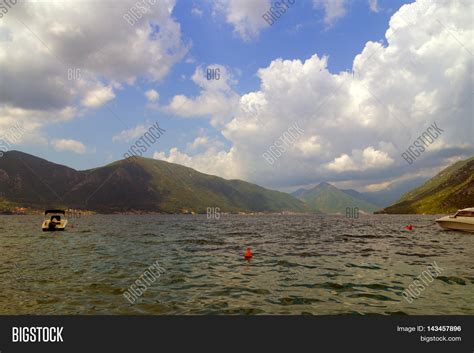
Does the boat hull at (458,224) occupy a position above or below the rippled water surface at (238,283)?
above

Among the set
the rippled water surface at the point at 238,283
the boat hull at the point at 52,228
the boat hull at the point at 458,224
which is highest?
the boat hull at the point at 458,224

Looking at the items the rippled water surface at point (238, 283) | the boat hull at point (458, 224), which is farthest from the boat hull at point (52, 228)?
the boat hull at point (458, 224)

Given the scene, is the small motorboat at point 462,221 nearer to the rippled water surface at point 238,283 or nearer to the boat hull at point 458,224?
the boat hull at point 458,224

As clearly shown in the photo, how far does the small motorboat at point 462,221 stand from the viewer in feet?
198

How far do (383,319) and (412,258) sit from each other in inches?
830

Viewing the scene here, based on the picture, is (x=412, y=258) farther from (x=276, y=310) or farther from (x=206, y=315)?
(x=206, y=315)

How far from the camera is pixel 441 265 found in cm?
2739

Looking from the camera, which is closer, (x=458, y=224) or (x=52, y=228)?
(x=458, y=224)

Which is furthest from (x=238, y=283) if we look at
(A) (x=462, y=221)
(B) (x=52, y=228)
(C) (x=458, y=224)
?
(B) (x=52, y=228)

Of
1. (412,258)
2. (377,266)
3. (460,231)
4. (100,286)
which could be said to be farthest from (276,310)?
(460,231)

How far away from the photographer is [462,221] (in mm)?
61656

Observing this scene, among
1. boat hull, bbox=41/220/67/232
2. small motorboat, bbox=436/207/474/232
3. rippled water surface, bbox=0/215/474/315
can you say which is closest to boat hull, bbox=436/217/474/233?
small motorboat, bbox=436/207/474/232

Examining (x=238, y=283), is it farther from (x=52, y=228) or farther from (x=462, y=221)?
(x=52, y=228)

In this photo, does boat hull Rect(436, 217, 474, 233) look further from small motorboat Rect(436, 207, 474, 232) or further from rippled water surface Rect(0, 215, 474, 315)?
rippled water surface Rect(0, 215, 474, 315)
